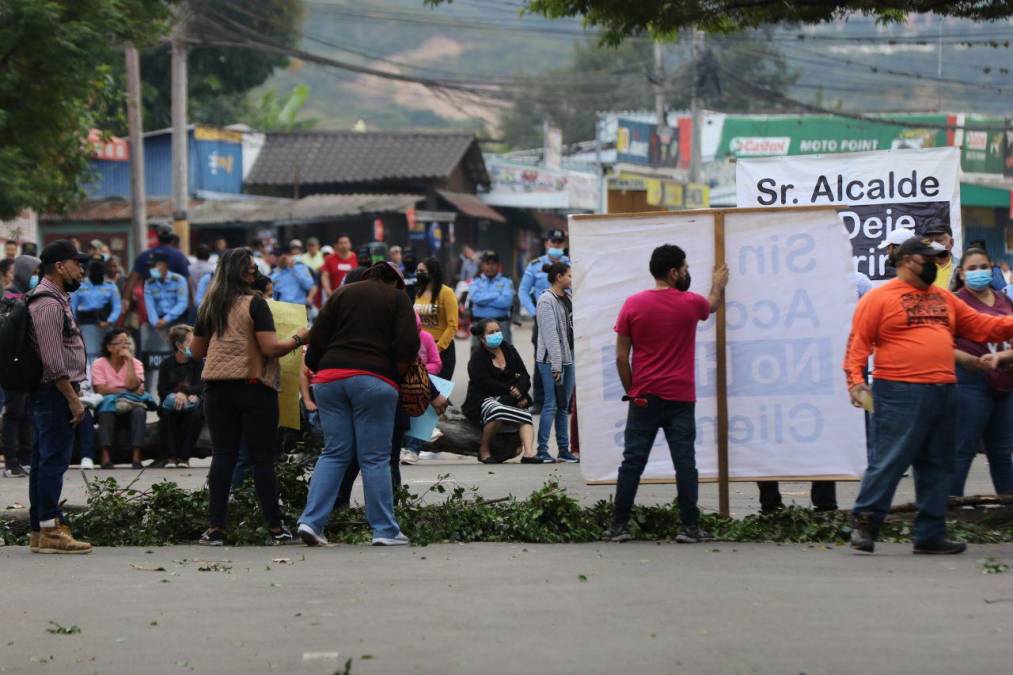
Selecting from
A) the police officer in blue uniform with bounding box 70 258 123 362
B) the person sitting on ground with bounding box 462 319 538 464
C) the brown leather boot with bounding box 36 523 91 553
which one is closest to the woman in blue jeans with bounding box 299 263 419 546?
the brown leather boot with bounding box 36 523 91 553

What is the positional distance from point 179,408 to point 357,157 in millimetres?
31031

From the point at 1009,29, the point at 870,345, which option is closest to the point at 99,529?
the point at 870,345

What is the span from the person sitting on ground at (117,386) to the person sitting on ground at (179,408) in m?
0.21

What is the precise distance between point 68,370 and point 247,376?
41.4 inches

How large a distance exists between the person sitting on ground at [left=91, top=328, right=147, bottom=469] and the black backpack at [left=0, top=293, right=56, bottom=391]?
210 inches

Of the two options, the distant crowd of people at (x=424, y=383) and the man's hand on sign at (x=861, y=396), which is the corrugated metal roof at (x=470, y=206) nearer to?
the distant crowd of people at (x=424, y=383)

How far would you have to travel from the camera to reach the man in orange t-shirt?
28.0 ft

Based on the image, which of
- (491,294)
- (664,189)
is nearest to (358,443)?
(491,294)

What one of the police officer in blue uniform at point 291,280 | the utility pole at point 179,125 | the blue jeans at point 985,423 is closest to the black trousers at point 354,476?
the blue jeans at point 985,423

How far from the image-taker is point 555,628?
6766mm

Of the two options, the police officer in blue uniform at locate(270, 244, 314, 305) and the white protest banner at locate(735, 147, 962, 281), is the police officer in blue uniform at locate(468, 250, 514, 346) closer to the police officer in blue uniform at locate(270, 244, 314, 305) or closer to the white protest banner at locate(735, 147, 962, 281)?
the police officer in blue uniform at locate(270, 244, 314, 305)

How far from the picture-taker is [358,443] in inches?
365

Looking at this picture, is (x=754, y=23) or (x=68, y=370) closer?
(x=68, y=370)

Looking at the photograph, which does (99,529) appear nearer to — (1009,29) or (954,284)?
(954,284)
